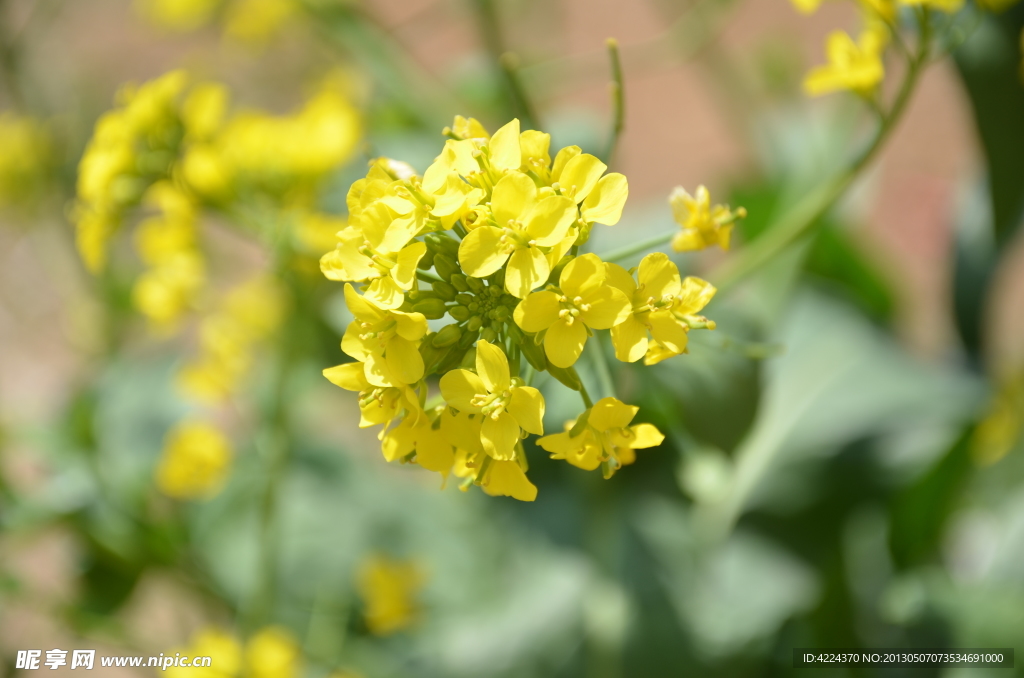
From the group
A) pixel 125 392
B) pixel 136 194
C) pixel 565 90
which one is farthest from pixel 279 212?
pixel 565 90

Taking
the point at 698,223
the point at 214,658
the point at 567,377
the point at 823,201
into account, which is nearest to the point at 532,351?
the point at 567,377

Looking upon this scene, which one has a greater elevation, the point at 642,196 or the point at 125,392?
the point at 642,196

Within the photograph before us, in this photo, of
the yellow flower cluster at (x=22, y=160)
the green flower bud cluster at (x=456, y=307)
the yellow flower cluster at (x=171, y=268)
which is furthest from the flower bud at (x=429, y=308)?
the yellow flower cluster at (x=22, y=160)

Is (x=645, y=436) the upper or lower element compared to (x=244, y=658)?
upper

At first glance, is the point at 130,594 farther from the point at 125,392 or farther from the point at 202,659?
the point at 125,392

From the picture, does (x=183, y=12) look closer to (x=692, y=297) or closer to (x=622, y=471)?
(x=622, y=471)

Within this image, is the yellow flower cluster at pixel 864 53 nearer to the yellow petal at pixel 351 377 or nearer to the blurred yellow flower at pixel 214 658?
the yellow petal at pixel 351 377

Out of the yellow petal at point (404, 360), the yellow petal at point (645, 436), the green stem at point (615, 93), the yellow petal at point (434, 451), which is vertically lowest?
the yellow petal at point (434, 451)
